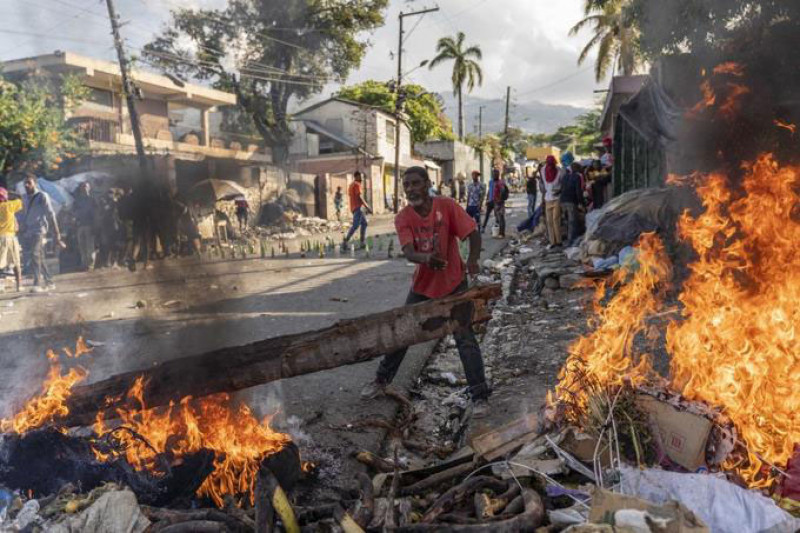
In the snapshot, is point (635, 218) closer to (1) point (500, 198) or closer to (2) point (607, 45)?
(1) point (500, 198)

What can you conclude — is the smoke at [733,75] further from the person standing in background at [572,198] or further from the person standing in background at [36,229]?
the person standing in background at [36,229]

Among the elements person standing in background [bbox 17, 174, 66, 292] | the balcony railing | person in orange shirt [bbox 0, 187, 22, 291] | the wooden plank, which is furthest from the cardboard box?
the balcony railing

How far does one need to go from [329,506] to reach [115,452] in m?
1.36

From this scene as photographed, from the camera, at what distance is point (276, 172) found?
87.6 ft

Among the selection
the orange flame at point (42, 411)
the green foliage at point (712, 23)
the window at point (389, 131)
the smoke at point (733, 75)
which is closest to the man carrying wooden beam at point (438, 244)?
the orange flame at point (42, 411)

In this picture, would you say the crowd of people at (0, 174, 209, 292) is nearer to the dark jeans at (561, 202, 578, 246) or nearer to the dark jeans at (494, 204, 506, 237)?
the dark jeans at (561, 202, 578, 246)

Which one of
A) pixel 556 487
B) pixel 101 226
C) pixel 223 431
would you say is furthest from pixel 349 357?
pixel 101 226

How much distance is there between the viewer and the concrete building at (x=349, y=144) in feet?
115

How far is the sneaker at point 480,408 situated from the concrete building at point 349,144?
95.0 feet

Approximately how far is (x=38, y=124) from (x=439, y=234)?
→ 15.7 metres

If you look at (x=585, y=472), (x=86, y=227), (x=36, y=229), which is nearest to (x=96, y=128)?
(x=86, y=227)

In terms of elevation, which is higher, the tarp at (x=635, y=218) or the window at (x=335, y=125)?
the window at (x=335, y=125)

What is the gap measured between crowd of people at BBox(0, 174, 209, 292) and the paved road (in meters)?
0.50

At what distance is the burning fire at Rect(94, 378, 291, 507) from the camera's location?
3.22 m
